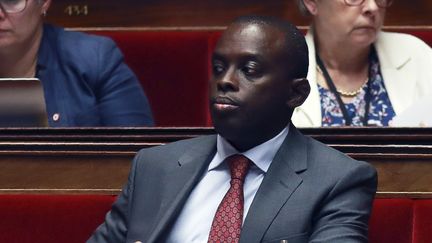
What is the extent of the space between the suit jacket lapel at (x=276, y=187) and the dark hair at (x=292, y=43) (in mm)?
54

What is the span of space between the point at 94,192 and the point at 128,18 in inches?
21.7

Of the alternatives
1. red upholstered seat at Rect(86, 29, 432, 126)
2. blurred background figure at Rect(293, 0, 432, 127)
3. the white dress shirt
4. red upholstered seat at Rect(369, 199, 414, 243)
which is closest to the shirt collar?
the white dress shirt

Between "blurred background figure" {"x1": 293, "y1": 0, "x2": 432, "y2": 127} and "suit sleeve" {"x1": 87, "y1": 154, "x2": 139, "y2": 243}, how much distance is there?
0.39 meters

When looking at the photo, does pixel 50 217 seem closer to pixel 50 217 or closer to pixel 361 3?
pixel 50 217

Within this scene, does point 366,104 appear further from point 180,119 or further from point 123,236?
point 123,236

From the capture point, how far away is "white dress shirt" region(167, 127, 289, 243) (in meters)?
0.88

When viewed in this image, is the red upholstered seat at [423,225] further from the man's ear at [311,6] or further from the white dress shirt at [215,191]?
the man's ear at [311,6]

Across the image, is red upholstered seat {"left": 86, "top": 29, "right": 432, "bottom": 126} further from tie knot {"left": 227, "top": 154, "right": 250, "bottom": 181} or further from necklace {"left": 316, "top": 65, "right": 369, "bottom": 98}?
tie knot {"left": 227, "top": 154, "right": 250, "bottom": 181}

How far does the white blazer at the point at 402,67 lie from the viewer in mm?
1316

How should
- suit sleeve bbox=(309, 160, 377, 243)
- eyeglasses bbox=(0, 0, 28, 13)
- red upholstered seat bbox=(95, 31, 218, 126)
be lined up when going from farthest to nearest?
1. red upholstered seat bbox=(95, 31, 218, 126)
2. eyeglasses bbox=(0, 0, 28, 13)
3. suit sleeve bbox=(309, 160, 377, 243)

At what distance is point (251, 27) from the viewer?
875mm

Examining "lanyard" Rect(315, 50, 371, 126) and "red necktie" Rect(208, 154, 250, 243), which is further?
"lanyard" Rect(315, 50, 371, 126)

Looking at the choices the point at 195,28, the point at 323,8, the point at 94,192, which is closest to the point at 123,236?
the point at 94,192

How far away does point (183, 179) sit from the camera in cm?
90
